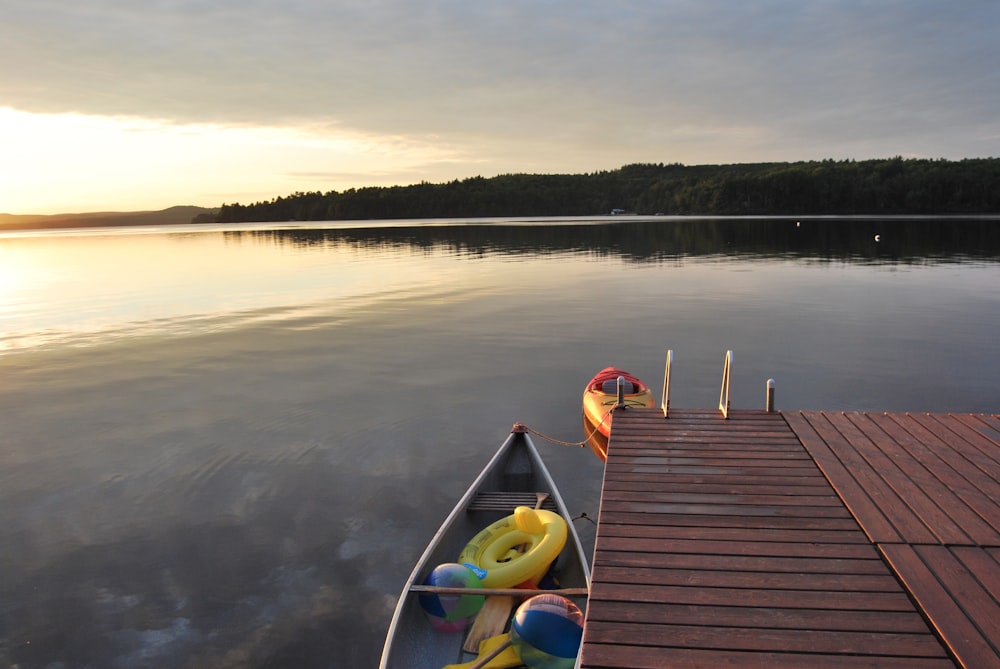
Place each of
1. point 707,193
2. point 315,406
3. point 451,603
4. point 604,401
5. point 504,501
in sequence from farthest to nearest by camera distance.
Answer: point 707,193
point 315,406
point 604,401
point 504,501
point 451,603

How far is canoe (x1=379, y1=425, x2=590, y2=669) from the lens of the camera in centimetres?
529

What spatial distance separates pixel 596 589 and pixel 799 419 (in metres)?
4.58

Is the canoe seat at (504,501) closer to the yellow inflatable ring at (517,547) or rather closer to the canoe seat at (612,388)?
the yellow inflatable ring at (517,547)

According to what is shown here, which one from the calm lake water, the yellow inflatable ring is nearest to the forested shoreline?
the calm lake water

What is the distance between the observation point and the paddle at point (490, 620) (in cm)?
542

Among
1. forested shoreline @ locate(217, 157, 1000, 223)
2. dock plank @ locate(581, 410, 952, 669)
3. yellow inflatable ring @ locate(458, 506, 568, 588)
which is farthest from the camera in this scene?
forested shoreline @ locate(217, 157, 1000, 223)

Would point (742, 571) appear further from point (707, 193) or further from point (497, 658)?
point (707, 193)

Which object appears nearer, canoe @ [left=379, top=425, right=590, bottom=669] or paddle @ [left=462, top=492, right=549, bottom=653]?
canoe @ [left=379, top=425, right=590, bottom=669]

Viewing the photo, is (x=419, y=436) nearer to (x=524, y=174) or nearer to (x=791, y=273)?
(x=791, y=273)

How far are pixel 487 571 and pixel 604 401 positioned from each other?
531 cm

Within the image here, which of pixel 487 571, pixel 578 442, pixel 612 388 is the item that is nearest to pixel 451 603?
pixel 487 571

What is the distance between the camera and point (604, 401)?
1087 centimetres

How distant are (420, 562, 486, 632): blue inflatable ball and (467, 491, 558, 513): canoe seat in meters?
1.81

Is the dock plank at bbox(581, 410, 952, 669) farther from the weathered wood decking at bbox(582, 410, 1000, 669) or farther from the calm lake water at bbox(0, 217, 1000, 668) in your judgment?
the calm lake water at bbox(0, 217, 1000, 668)
